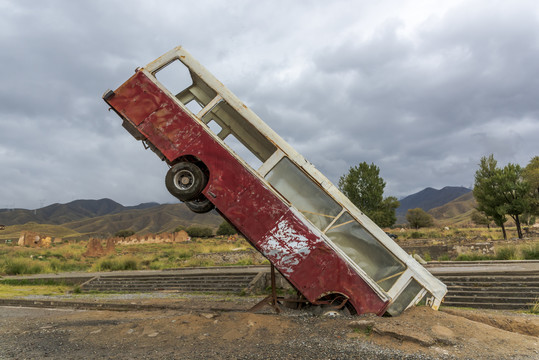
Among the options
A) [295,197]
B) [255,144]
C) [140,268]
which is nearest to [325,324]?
[295,197]

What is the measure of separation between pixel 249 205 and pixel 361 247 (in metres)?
2.05

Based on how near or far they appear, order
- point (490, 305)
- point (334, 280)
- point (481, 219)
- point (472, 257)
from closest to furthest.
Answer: point (334, 280)
point (490, 305)
point (472, 257)
point (481, 219)

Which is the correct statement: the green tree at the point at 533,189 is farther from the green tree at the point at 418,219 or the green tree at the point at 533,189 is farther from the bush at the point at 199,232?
the bush at the point at 199,232

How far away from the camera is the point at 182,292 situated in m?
12.5

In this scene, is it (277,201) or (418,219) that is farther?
(418,219)

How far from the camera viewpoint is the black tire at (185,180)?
587cm

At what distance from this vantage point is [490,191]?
94.7 ft

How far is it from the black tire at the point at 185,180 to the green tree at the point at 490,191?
96.6 ft

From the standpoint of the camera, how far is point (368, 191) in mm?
42000

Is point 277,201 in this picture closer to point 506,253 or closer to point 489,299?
point 489,299

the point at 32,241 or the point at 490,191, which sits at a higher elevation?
the point at 490,191

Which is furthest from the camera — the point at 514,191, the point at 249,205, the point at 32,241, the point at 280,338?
the point at 32,241

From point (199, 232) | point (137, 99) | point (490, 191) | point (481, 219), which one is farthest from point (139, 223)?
point (137, 99)

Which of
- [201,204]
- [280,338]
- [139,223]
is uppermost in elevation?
[201,204]
